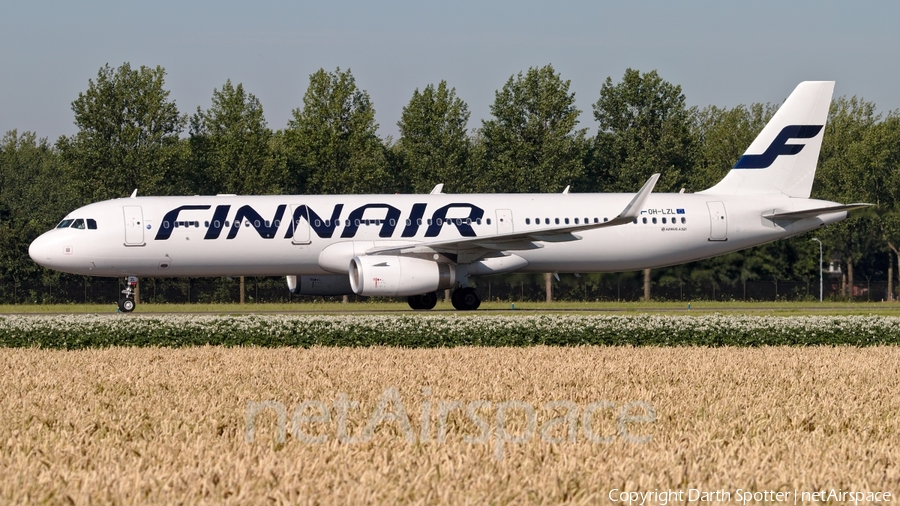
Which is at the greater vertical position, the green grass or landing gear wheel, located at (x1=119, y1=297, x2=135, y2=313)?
landing gear wheel, located at (x1=119, y1=297, x2=135, y2=313)

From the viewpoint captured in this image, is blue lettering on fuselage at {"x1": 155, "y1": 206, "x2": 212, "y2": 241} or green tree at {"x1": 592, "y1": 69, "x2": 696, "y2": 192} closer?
blue lettering on fuselage at {"x1": 155, "y1": 206, "x2": 212, "y2": 241}

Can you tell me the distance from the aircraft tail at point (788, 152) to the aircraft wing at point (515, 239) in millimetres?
5852

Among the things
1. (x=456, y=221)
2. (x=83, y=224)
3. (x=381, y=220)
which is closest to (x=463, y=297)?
(x=456, y=221)

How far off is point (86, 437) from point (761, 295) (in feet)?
141

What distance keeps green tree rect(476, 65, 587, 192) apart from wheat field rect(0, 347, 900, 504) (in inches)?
1406

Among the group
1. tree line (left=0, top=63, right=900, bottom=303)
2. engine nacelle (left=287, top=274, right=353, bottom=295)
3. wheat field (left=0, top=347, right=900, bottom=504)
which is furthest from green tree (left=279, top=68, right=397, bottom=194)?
wheat field (left=0, top=347, right=900, bottom=504)

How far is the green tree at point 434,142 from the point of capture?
2128 inches

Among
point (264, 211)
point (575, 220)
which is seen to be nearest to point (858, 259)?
point (575, 220)

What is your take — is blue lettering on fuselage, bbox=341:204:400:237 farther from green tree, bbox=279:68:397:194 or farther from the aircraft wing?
green tree, bbox=279:68:397:194

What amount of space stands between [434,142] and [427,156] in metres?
1.33

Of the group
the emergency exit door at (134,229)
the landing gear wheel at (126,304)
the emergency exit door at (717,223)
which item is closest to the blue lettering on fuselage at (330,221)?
the emergency exit door at (134,229)

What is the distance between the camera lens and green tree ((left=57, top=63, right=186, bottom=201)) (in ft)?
170

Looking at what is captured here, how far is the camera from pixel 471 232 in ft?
110

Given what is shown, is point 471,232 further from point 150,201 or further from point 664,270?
point 664,270
